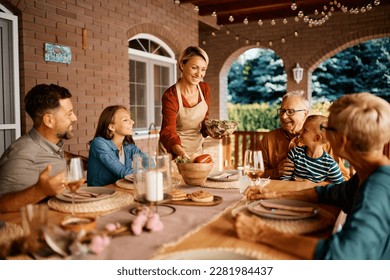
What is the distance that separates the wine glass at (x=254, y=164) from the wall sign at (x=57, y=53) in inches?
121

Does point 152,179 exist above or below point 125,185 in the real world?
above

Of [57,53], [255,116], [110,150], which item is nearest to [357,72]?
[255,116]

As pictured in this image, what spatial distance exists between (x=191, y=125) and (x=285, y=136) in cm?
77

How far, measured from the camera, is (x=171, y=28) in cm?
622

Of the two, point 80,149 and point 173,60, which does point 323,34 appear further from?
point 80,149

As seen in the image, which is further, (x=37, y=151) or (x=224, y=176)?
(x=224, y=176)

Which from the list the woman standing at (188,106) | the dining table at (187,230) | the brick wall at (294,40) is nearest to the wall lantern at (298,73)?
the brick wall at (294,40)

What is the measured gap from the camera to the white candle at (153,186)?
4.21ft

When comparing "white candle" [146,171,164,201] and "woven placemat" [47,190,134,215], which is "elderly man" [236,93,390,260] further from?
"woven placemat" [47,190,134,215]

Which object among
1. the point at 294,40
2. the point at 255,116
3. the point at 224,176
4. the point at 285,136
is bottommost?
the point at 224,176

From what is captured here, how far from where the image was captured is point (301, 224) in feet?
3.92

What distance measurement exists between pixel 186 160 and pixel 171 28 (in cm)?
480

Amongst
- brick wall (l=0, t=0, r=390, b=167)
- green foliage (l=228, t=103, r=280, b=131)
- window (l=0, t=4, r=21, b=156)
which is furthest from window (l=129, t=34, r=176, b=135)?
green foliage (l=228, t=103, r=280, b=131)

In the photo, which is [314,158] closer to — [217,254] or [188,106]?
[188,106]
